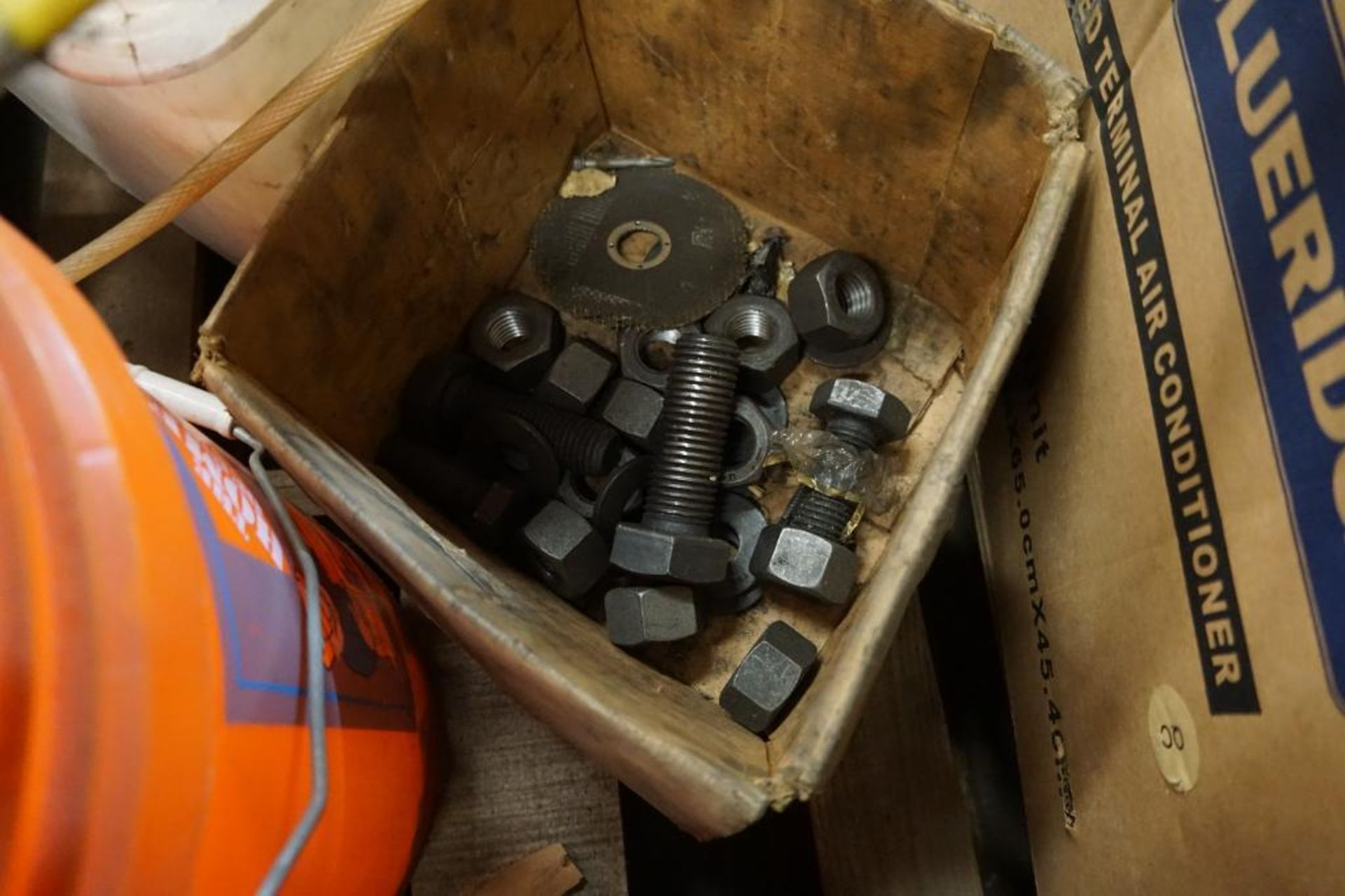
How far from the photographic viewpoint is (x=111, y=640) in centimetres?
36

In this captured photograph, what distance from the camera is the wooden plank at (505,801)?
2.97 feet

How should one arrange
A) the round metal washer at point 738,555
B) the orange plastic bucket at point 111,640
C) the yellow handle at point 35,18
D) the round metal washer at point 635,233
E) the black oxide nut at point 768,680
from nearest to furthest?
the orange plastic bucket at point 111,640 < the yellow handle at point 35,18 < the black oxide nut at point 768,680 < the round metal washer at point 738,555 < the round metal washer at point 635,233

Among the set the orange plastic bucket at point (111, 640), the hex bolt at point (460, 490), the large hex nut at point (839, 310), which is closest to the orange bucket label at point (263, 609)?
the orange plastic bucket at point (111, 640)

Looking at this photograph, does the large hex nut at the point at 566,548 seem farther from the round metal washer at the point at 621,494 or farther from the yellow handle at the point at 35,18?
the yellow handle at the point at 35,18

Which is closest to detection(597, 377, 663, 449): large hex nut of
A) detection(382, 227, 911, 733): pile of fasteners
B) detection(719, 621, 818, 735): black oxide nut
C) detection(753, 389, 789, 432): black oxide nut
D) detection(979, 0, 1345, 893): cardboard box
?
detection(382, 227, 911, 733): pile of fasteners

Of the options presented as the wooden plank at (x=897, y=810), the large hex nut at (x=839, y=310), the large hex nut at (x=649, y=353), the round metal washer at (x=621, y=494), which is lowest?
the wooden plank at (x=897, y=810)

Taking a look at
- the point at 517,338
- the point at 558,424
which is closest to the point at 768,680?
the point at 558,424

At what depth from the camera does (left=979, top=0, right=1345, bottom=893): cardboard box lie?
1.53ft

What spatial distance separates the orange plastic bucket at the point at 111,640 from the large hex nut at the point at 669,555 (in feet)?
1.21

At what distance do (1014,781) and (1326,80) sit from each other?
78 cm

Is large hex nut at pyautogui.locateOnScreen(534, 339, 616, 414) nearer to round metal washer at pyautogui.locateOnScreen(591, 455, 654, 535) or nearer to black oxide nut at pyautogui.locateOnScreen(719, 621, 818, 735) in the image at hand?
round metal washer at pyautogui.locateOnScreen(591, 455, 654, 535)

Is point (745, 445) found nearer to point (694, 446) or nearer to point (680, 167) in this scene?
point (694, 446)

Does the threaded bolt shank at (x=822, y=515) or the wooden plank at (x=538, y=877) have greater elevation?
the threaded bolt shank at (x=822, y=515)

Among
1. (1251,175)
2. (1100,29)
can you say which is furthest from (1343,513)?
(1100,29)
